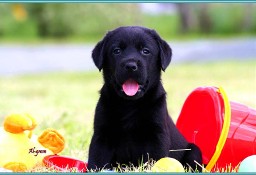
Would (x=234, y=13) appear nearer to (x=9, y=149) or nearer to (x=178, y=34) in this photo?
(x=178, y=34)

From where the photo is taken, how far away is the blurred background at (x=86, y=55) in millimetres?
7691

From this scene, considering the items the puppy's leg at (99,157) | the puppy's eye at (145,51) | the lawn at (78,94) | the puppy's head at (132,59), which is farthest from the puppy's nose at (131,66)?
the lawn at (78,94)

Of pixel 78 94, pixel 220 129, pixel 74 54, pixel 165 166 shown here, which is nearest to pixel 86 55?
pixel 74 54

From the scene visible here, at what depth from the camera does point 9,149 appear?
3867 millimetres

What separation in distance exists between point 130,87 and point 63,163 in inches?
27.4

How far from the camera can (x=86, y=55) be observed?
1848 cm

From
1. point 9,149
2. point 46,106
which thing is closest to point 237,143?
point 9,149

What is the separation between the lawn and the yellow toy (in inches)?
12.6

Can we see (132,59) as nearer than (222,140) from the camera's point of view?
Yes

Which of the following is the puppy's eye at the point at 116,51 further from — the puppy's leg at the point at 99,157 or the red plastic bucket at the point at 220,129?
the red plastic bucket at the point at 220,129

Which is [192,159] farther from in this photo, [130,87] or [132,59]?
[132,59]

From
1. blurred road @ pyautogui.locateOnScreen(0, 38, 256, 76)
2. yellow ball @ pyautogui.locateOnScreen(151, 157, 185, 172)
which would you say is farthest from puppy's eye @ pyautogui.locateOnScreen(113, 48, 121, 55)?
blurred road @ pyautogui.locateOnScreen(0, 38, 256, 76)

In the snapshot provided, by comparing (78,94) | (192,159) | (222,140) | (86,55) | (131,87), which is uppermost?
(86,55)

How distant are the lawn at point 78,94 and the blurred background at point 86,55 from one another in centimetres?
1
